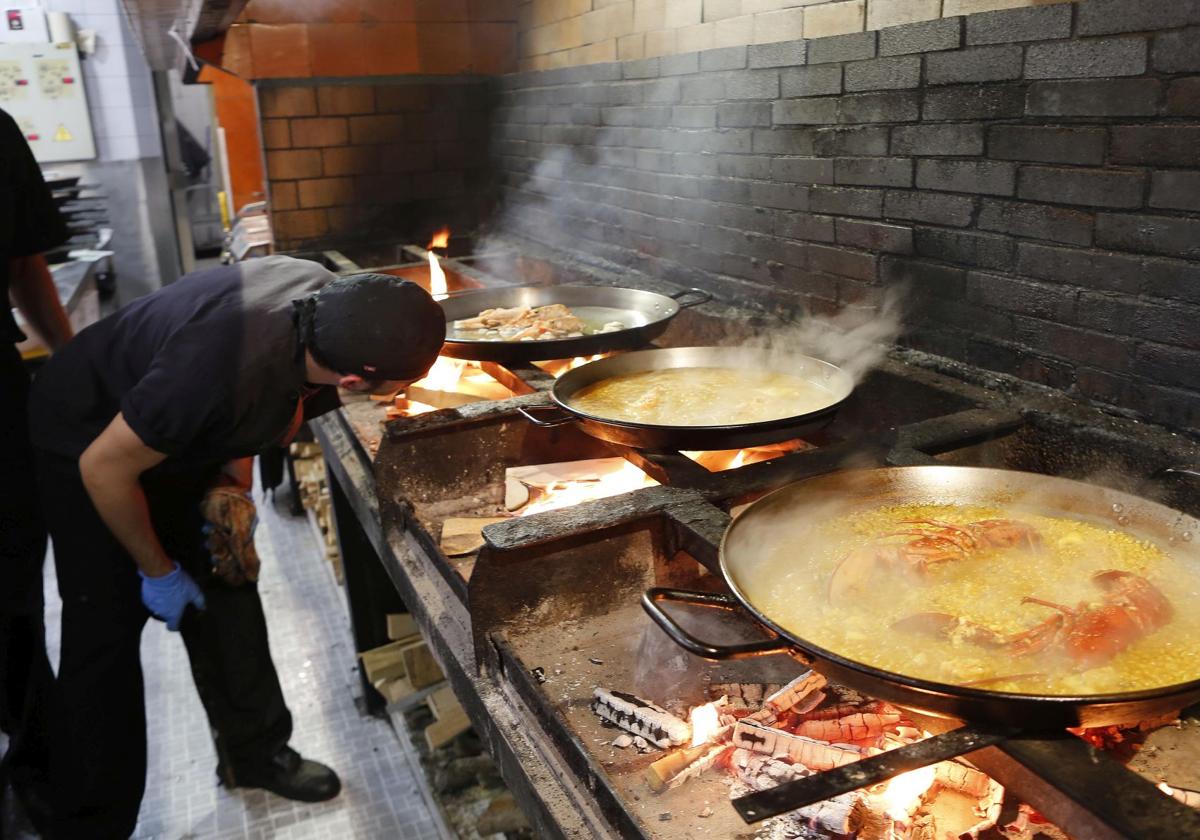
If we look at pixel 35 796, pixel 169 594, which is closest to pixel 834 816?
pixel 169 594

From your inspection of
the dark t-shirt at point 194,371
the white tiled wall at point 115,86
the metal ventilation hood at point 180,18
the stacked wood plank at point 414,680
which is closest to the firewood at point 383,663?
the stacked wood plank at point 414,680

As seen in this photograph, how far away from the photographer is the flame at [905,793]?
1.34 m

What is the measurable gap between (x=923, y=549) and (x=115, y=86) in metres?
10.9

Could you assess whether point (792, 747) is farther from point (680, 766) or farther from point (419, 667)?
point (419, 667)

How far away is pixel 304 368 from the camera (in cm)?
241

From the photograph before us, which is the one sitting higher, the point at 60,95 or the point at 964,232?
the point at 60,95

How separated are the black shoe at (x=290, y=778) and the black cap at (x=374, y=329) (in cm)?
187

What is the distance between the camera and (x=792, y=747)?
4.64ft

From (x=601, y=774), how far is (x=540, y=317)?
2.04m

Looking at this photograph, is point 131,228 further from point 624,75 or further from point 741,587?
point 741,587

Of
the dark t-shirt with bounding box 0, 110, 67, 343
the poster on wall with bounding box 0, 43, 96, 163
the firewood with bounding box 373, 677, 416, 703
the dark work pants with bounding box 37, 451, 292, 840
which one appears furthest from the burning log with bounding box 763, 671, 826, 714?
the poster on wall with bounding box 0, 43, 96, 163

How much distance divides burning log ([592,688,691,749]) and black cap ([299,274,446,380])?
1.08m

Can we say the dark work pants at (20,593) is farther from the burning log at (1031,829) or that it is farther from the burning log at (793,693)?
the burning log at (1031,829)

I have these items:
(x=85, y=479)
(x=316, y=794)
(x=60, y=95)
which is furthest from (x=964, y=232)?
(x=60, y=95)
